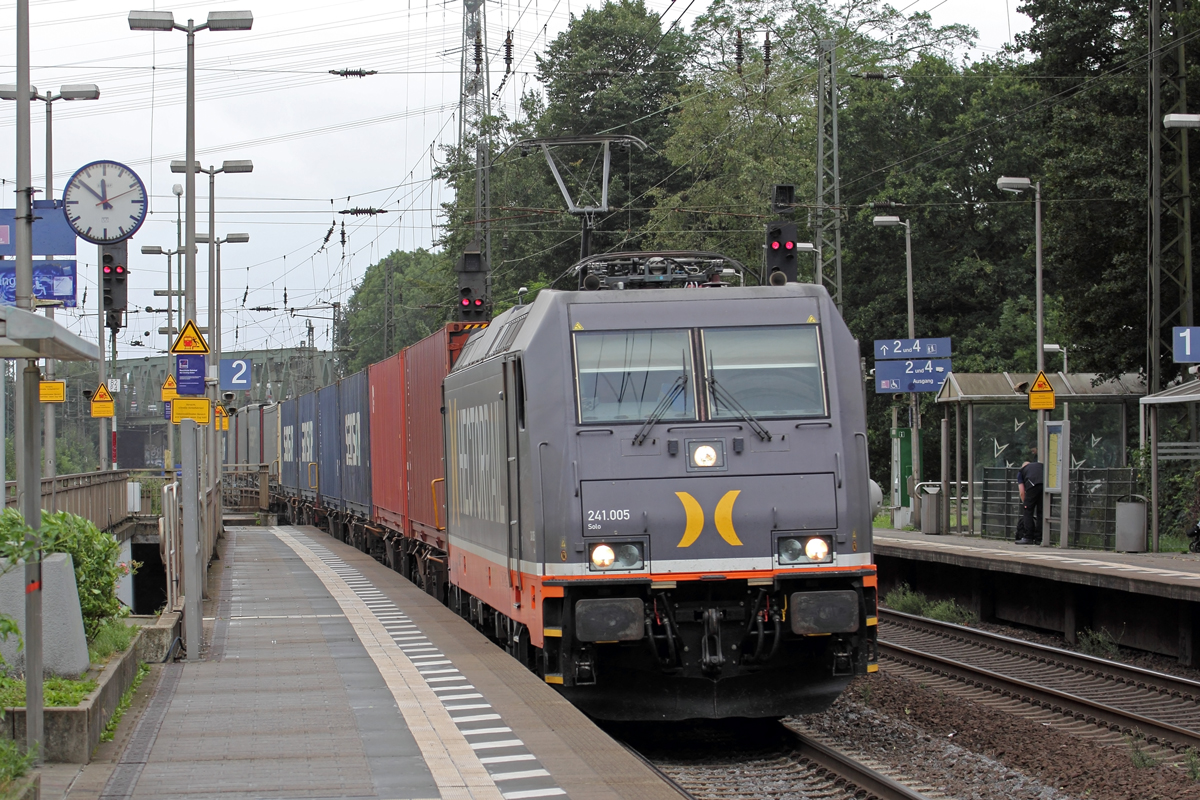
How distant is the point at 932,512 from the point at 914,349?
384 cm

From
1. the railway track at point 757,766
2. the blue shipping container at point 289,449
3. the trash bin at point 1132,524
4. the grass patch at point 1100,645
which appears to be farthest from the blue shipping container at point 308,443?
the railway track at point 757,766

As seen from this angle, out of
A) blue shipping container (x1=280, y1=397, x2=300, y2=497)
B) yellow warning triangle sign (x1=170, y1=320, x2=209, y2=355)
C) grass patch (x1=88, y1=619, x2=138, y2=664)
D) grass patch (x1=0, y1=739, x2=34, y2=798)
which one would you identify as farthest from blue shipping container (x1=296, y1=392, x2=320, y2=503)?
grass patch (x1=0, y1=739, x2=34, y2=798)

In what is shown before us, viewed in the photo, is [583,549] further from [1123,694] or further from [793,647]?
[1123,694]

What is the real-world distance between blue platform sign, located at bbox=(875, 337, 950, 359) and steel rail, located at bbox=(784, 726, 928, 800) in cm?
2012

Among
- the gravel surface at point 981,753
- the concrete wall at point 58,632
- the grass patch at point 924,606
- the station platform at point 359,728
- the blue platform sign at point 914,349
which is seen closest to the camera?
the station platform at point 359,728

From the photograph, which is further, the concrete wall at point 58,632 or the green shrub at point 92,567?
the green shrub at point 92,567

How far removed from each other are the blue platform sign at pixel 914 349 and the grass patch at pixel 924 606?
306 inches

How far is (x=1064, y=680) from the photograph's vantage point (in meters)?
14.2

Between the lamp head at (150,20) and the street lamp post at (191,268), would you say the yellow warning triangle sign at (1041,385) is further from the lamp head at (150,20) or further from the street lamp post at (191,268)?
the lamp head at (150,20)

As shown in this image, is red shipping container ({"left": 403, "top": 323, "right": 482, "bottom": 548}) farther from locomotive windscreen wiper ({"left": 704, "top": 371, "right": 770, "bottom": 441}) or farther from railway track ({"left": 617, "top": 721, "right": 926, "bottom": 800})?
locomotive windscreen wiper ({"left": 704, "top": 371, "right": 770, "bottom": 441})

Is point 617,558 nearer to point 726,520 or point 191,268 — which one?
point 726,520

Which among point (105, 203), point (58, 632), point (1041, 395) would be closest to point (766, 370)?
point (58, 632)

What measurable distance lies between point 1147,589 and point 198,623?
9398mm

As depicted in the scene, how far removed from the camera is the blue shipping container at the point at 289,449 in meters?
Answer: 42.5
